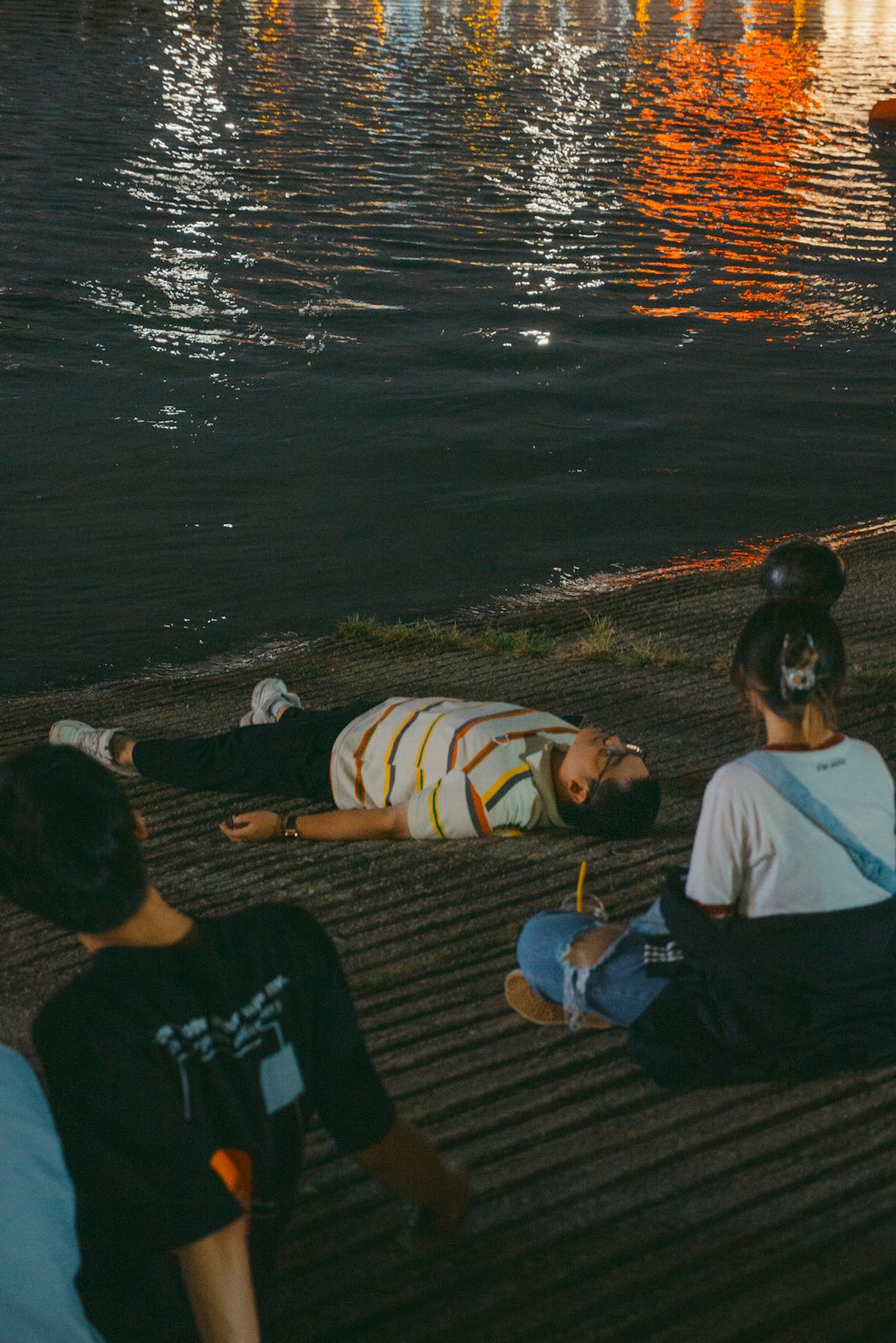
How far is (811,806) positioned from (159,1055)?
5.03 ft

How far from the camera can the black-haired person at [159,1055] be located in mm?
2068

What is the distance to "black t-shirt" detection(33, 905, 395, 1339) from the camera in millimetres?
2066

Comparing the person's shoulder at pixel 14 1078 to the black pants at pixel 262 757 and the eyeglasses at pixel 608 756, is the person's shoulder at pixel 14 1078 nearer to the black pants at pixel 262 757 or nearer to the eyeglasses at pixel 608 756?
the eyeglasses at pixel 608 756

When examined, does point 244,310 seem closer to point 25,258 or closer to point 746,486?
point 25,258

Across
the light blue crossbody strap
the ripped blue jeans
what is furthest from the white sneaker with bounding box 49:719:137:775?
the light blue crossbody strap

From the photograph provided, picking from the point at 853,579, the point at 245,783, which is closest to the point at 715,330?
the point at 853,579

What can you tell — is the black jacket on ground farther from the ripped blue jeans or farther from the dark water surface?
the dark water surface

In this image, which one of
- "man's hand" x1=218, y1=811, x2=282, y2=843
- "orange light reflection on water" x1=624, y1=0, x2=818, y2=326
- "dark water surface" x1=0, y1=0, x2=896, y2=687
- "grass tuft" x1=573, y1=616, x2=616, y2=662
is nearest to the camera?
"man's hand" x1=218, y1=811, x2=282, y2=843

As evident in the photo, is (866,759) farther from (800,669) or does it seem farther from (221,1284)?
(221,1284)

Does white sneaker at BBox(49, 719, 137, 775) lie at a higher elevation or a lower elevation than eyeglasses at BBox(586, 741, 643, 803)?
lower

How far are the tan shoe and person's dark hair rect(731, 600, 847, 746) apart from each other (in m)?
1.01

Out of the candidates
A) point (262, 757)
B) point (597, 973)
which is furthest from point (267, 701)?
point (597, 973)

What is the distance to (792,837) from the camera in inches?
119

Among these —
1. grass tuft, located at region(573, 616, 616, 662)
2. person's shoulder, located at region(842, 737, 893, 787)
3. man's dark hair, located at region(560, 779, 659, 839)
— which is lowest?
grass tuft, located at region(573, 616, 616, 662)
